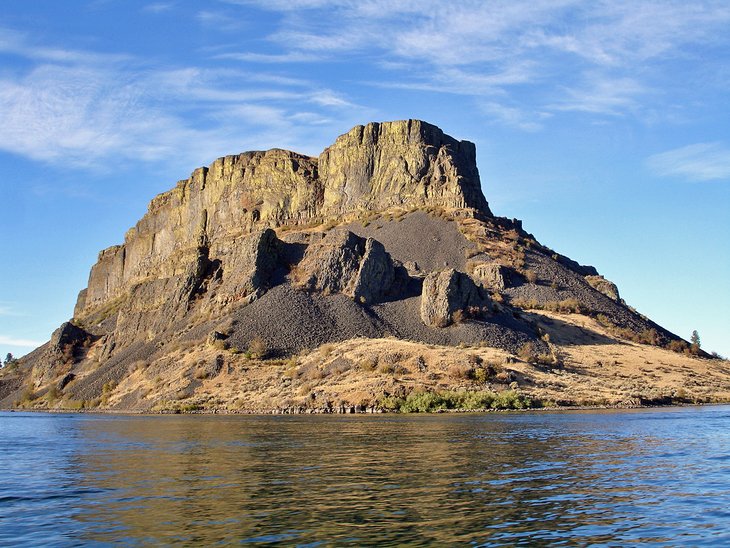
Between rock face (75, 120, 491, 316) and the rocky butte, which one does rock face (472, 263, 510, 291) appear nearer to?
the rocky butte

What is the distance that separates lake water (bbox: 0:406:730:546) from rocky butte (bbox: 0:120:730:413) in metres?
32.6

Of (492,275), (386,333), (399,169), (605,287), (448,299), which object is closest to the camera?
(386,333)

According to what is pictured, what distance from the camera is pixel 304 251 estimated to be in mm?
112938

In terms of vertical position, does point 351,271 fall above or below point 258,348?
above

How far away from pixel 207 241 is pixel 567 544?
620 feet

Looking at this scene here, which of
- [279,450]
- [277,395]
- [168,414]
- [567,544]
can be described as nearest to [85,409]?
[168,414]

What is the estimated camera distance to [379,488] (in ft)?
79.9

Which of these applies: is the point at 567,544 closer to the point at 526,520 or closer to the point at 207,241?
the point at 526,520

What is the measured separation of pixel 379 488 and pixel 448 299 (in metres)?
72.3

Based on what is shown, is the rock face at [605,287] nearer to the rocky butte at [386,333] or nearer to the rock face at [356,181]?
the rocky butte at [386,333]

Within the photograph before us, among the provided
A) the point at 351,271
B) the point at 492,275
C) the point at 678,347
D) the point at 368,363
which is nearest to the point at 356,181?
the point at 492,275

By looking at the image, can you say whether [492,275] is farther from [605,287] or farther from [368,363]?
[368,363]

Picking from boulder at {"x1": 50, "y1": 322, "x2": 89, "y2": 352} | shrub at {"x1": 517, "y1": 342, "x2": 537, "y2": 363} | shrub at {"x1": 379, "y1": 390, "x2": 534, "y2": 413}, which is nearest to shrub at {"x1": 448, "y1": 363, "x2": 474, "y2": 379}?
shrub at {"x1": 379, "y1": 390, "x2": 534, "y2": 413}

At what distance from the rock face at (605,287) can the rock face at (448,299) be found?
55327mm
